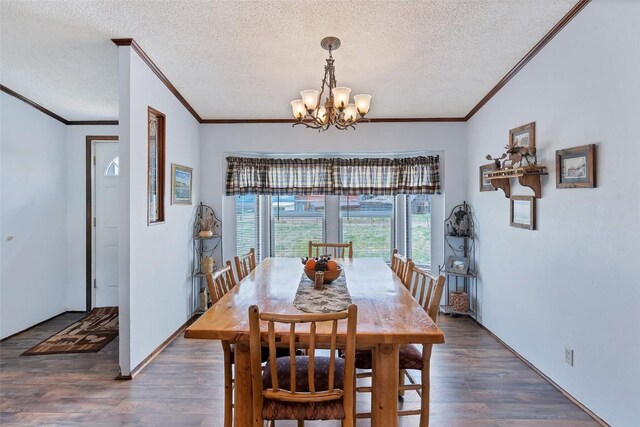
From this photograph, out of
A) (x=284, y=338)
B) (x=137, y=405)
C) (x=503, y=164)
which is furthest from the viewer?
(x=503, y=164)

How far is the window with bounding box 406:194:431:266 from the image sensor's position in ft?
14.0

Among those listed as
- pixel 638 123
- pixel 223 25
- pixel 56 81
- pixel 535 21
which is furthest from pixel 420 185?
pixel 56 81

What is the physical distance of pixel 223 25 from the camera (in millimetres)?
2299

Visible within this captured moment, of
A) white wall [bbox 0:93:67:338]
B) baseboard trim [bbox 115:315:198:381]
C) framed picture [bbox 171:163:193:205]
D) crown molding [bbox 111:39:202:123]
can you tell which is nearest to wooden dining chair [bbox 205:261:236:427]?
baseboard trim [bbox 115:315:198:381]

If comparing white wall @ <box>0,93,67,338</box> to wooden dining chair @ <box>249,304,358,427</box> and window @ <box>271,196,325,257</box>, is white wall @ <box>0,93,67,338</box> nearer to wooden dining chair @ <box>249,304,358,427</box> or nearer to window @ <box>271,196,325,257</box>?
window @ <box>271,196,325,257</box>

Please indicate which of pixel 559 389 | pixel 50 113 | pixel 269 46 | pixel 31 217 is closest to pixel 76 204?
pixel 31 217

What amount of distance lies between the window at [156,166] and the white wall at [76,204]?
1546 millimetres

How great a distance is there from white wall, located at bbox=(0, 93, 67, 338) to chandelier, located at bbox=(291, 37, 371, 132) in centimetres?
299

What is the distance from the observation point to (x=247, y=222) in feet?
14.4

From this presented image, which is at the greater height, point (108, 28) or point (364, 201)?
point (108, 28)

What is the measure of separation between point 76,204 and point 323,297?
3.65 meters

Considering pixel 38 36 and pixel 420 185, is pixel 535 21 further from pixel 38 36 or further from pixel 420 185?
pixel 38 36

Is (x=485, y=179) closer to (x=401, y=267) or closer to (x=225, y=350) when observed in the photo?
(x=401, y=267)

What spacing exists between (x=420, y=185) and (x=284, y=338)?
3172mm
